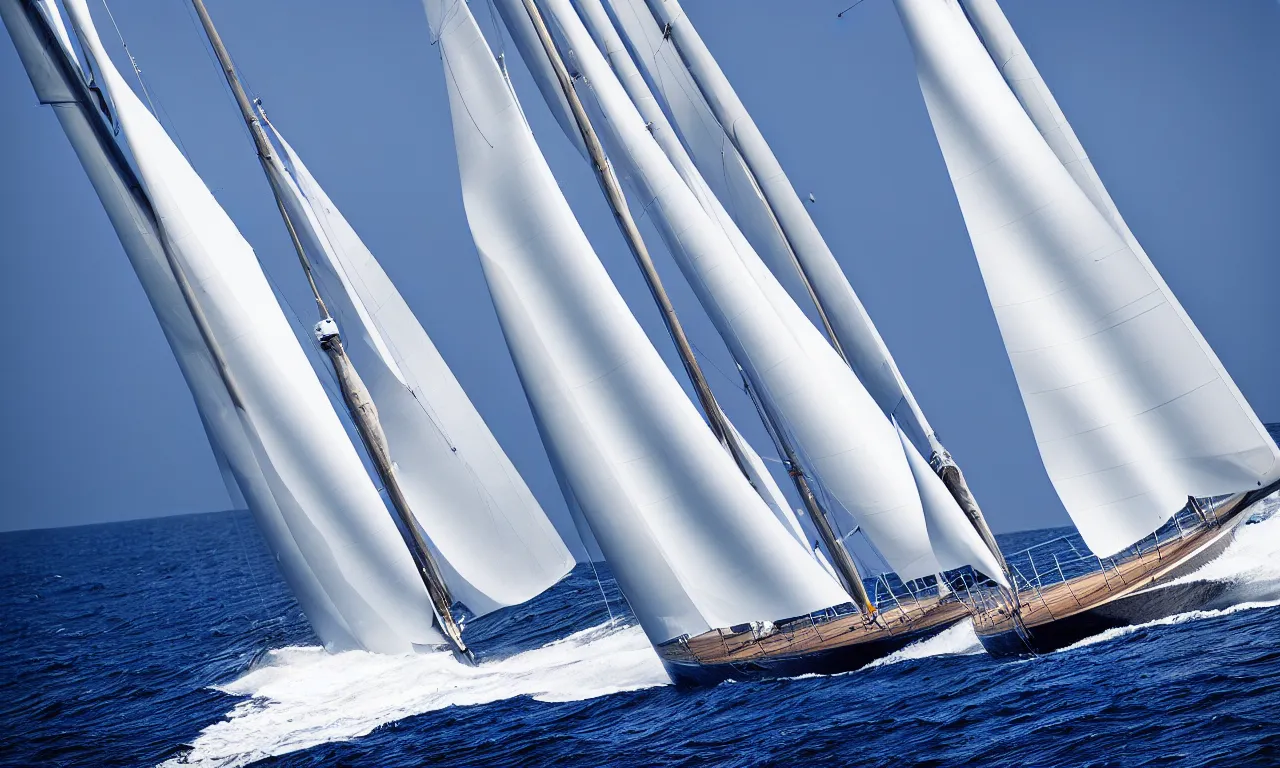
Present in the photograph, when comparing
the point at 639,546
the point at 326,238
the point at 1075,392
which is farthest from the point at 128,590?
the point at 1075,392

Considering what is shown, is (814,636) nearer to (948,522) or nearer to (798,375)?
(948,522)

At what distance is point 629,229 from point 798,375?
379cm

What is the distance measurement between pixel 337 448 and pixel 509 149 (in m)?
5.52

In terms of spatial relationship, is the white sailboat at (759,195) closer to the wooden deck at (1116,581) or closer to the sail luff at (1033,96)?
the wooden deck at (1116,581)

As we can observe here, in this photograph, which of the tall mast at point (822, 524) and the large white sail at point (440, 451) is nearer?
the tall mast at point (822, 524)

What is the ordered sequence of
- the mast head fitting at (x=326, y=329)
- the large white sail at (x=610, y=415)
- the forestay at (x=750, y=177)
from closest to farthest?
the large white sail at (x=610, y=415)
the forestay at (x=750, y=177)
the mast head fitting at (x=326, y=329)

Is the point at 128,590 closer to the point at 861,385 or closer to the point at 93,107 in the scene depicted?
the point at 93,107

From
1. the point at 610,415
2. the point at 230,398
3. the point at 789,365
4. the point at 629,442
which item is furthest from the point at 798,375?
the point at 230,398

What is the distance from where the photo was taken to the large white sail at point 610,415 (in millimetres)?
16891

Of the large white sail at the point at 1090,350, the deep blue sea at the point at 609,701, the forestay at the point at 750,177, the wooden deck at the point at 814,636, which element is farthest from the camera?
the wooden deck at the point at 814,636

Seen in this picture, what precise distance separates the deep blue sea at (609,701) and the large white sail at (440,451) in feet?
7.35

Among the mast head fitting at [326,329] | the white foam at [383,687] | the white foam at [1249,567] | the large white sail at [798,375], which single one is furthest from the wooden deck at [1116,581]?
the mast head fitting at [326,329]

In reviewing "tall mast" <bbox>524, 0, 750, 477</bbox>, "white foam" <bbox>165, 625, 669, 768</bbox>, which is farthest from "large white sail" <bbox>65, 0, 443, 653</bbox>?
"tall mast" <bbox>524, 0, 750, 477</bbox>

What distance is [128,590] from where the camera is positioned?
5275 cm
